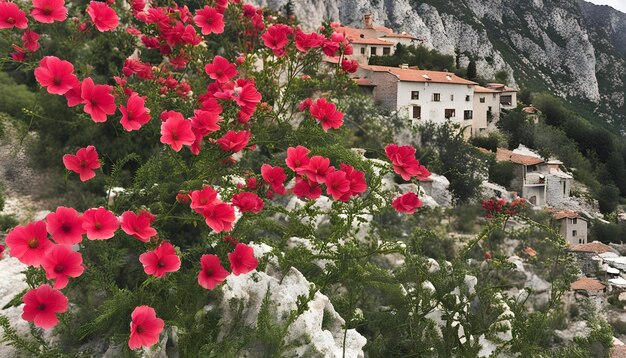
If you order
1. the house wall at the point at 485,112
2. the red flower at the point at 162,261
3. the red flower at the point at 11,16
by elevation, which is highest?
the red flower at the point at 11,16

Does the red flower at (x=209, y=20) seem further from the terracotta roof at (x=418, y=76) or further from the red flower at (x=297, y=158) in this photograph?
the terracotta roof at (x=418, y=76)

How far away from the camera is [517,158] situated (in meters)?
41.5

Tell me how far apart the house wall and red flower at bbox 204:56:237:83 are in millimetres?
46283

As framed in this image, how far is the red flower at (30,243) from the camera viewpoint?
1.99 metres

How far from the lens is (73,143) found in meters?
5.70

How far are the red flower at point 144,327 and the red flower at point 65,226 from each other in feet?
1.38

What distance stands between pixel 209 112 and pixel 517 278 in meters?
16.3

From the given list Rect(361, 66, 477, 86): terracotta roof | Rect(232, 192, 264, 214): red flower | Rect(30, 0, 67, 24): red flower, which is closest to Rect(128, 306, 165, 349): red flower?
Rect(232, 192, 264, 214): red flower

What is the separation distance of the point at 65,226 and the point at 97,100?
68cm

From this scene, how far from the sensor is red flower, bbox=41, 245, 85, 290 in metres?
2.01

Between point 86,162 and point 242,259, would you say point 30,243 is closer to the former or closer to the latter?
point 86,162

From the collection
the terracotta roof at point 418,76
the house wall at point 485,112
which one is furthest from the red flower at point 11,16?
the house wall at point 485,112

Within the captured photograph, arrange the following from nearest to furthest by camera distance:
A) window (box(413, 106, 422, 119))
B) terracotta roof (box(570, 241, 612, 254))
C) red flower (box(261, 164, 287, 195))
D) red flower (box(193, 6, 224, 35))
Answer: red flower (box(261, 164, 287, 195)) → red flower (box(193, 6, 224, 35)) → terracotta roof (box(570, 241, 612, 254)) → window (box(413, 106, 422, 119))

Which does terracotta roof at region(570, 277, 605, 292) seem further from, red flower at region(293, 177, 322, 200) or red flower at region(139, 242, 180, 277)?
red flower at region(139, 242, 180, 277)
